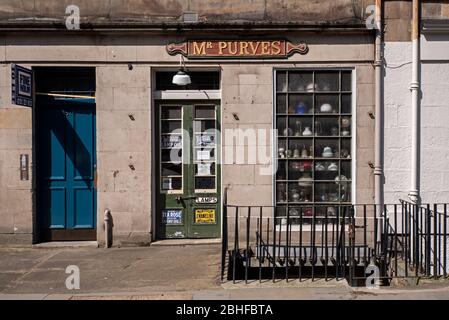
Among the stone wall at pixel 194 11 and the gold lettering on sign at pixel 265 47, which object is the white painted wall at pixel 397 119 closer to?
the stone wall at pixel 194 11

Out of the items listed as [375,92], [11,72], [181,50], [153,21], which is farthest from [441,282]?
[11,72]

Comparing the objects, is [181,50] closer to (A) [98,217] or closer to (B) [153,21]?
(B) [153,21]

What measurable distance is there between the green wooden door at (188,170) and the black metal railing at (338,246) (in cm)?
54

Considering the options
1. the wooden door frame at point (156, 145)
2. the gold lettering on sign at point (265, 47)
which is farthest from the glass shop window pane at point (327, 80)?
the wooden door frame at point (156, 145)

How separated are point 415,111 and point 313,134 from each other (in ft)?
5.86

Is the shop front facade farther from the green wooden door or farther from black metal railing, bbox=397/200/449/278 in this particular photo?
black metal railing, bbox=397/200/449/278

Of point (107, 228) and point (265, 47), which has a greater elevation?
point (265, 47)

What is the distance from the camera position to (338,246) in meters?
7.59

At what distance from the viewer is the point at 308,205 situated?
9.30 m

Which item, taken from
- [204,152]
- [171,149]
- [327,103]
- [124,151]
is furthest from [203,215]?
[327,103]

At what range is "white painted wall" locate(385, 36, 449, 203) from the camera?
30.8 feet

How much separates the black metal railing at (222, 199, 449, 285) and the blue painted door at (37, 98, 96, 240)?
268 cm

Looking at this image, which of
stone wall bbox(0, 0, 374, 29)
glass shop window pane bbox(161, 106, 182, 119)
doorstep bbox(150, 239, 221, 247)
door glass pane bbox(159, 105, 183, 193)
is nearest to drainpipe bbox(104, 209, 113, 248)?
doorstep bbox(150, 239, 221, 247)

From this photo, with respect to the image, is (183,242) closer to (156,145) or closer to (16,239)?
(156,145)
